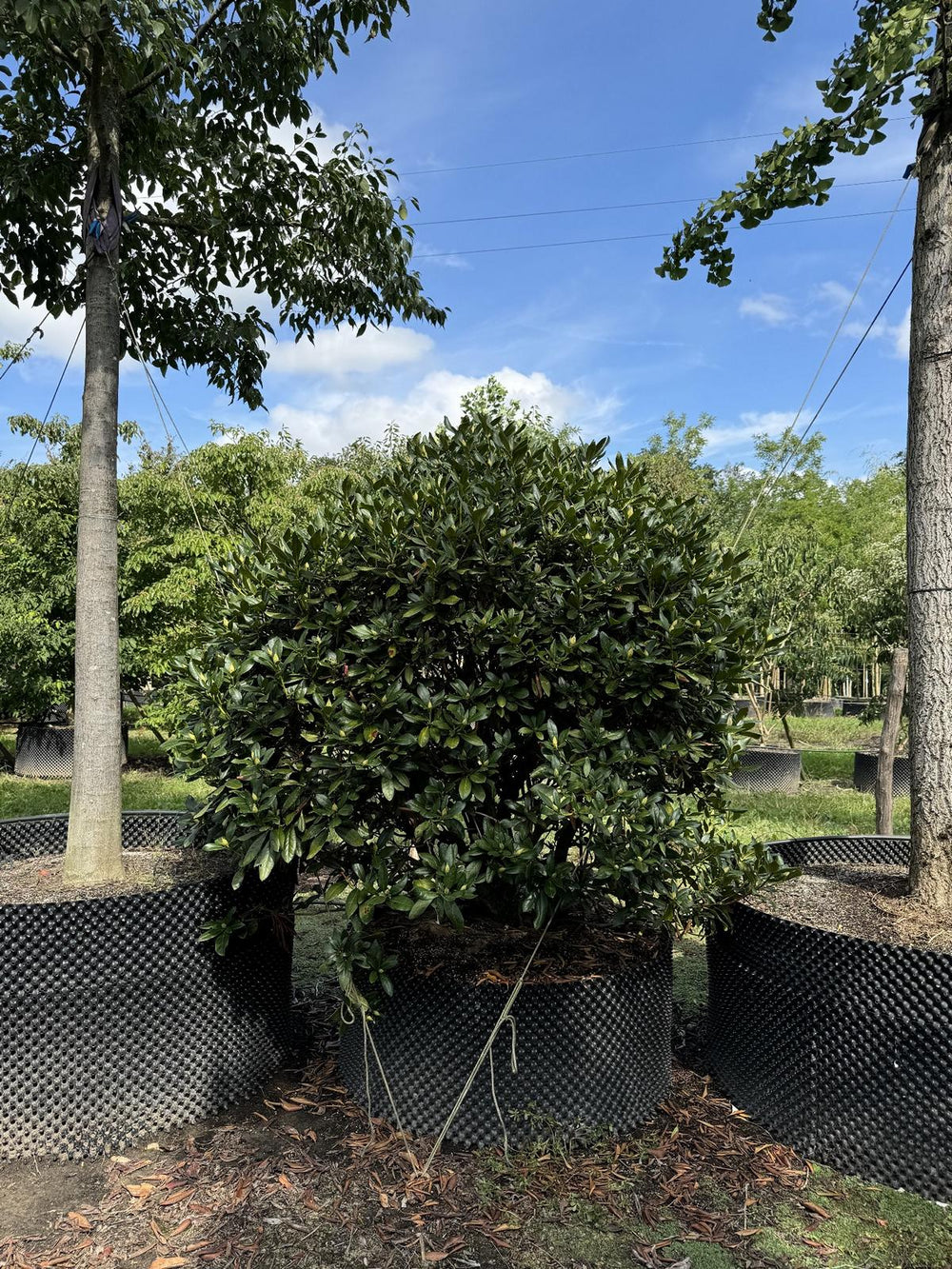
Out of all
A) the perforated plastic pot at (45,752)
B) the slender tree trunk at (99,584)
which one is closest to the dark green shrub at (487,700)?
the slender tree trunk at (99,584)

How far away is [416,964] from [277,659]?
117 cm

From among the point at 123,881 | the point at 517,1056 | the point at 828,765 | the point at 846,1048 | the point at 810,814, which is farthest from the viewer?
the point at 828,765

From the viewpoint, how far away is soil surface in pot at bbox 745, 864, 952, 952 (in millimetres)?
2791

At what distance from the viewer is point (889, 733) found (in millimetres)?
5258

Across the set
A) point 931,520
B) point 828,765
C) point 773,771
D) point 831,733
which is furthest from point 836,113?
point 831,733

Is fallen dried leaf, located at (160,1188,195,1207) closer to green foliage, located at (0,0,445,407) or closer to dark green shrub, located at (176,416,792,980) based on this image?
dark green shrub, located at (176,416,792,980)

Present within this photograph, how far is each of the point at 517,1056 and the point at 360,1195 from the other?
2.03 feet

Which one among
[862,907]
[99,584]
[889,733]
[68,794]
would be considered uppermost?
[99,584]

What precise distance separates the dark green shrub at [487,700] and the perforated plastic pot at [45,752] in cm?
1049

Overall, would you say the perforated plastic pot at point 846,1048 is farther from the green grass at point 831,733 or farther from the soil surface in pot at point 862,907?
the green grass at point 831,733

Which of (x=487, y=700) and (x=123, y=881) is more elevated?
(x=487, y=700)

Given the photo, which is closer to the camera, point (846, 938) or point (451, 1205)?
point (451, 1205)

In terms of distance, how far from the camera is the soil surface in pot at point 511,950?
9.37 ft

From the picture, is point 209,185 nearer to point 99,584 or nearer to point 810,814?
point 99,584
